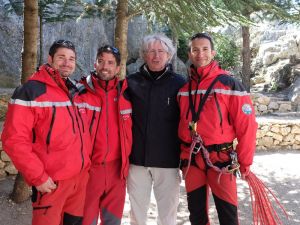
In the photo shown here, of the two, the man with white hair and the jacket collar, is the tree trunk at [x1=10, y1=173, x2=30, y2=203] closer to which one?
the man with white hair

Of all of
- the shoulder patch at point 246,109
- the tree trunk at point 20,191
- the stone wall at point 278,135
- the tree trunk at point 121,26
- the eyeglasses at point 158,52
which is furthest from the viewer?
the stone wall at point 278,135

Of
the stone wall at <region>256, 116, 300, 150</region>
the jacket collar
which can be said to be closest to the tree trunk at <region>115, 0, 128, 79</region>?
the jacket collar

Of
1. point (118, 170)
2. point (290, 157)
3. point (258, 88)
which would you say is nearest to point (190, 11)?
point (118, 170)

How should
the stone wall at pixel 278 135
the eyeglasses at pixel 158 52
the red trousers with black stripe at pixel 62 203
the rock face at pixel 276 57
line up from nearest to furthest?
the red trousers with black stripe at pixel 62 203
the eyeglasses at pixel 158 52
the stone wall at pixel 278 135
the rock face at pixel 276 57

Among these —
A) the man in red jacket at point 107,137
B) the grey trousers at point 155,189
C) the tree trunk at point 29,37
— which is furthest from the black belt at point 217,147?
the tree trunk at point 29,37

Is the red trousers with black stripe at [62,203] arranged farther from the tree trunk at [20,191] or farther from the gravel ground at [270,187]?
the tree trunk at [20,191]

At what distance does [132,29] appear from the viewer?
19.3m

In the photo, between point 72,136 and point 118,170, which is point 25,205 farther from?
point 72,136

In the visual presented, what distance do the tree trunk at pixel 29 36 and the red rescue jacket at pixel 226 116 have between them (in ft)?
7.69

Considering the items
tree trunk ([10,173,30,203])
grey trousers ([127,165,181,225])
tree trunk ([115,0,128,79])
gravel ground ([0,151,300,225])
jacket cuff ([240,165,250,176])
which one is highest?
tree trunk ([115,0,128,79])

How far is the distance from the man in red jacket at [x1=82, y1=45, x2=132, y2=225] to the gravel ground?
1278 millimetres

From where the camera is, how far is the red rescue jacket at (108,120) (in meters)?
2.91

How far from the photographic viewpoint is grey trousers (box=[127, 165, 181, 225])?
316 cm

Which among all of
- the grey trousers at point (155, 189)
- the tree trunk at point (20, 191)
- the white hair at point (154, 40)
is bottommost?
the tree trunk at point (20, 191)
